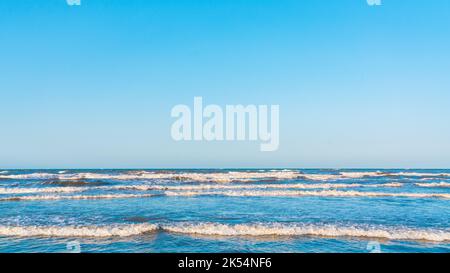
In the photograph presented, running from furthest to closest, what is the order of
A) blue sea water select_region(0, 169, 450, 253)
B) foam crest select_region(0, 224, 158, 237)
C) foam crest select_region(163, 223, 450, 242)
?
foam crest select_region(0, 224, 158, 237) → foam crest select_region(163, 223, 450, 242) → blue sea water select_region(0, 169, 450, 253)

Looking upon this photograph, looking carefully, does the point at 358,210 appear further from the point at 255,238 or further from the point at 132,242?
the point at 132,242

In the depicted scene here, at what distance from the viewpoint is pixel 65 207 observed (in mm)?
14734

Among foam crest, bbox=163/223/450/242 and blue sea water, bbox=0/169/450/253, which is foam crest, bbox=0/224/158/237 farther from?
foam crest, bbox=163/223/450/242

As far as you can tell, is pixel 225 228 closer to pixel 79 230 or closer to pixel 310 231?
pixel 310 231

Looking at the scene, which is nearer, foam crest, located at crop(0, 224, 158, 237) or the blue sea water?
the blue sea water

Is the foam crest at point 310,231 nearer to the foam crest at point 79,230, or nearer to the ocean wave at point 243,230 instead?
the ocean wave at point 243,230

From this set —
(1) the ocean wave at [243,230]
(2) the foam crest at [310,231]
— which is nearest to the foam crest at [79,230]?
(1) the ocean wave at [243,230]

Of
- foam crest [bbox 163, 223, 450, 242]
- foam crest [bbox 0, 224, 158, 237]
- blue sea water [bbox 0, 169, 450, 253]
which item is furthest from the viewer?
foam crest [bbox 0, 224, 158, 237]

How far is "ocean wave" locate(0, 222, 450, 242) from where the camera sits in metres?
9.23

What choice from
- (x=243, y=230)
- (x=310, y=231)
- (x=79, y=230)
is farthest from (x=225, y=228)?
(x=79, y=230)

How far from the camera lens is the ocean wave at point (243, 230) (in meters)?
9.23

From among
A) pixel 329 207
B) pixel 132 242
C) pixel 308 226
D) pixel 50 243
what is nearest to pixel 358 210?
pixel 329 207

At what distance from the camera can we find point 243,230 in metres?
9.68

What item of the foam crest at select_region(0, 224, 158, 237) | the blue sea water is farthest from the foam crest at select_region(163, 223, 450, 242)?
the foam crest at select_region(0, 224, 158, 237)
